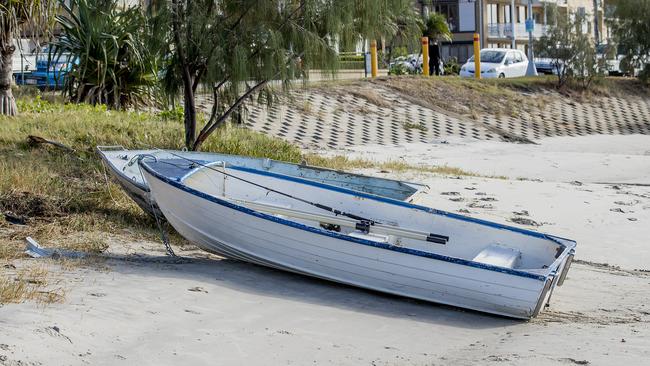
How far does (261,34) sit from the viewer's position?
580 inches

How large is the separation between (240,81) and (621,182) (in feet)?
27.8

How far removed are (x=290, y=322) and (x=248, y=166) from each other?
432cm

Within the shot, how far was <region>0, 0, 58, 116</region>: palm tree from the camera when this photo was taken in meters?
15.8

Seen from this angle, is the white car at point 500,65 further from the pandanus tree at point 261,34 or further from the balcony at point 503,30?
Result: the balcony at point 503,30

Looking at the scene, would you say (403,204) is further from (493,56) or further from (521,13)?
(521,13)

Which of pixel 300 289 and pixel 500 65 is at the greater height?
pixel 500 65

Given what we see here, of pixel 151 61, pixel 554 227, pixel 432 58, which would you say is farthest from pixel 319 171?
pixel 432 58

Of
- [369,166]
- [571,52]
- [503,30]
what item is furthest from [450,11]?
[369,166]

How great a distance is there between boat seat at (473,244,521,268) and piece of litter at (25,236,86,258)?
4016 mm

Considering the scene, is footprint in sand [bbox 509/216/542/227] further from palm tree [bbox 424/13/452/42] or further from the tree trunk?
palm tree [bbox 424/13/452/42]

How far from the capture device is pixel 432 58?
3988cm

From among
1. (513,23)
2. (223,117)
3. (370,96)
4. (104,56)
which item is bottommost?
(370,96)

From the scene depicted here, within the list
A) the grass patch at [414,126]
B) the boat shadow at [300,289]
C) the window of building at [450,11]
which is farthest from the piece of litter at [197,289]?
the window of building at [450,11]

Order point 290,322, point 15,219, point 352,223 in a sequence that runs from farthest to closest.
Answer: point 15,219 < point 352,223 < point 290,322
